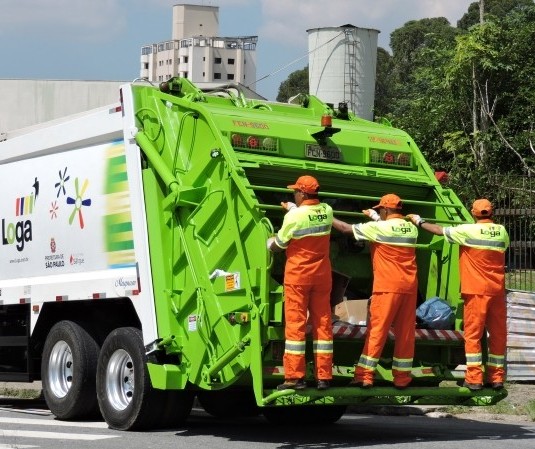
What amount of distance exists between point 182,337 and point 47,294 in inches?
91.5

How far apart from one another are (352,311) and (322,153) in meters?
1.42

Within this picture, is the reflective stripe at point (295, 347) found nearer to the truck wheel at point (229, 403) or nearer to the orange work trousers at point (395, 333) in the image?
the orange work trousers at point (395, 333)

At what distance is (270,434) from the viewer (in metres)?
10.3

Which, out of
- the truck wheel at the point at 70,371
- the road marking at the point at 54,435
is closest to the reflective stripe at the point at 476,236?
the road marking at the point at 54,435

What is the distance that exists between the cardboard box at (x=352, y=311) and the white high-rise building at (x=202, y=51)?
139m

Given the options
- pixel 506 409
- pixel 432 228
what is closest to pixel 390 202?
pixel 432 228

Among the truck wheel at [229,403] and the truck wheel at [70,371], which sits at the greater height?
the truck wheel at [70,371]

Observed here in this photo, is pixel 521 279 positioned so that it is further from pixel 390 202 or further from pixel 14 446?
pixel 14 446

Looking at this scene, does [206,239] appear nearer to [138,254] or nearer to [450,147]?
[138,254]

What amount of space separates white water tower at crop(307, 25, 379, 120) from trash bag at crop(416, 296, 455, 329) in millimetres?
18314

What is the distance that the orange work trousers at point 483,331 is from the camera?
9.73 m

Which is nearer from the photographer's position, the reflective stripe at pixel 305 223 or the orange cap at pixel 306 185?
the reflective stripe at pixel 305 223

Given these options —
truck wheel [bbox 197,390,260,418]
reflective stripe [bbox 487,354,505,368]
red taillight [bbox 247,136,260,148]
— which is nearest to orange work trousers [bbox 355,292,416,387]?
reflective stripe [bbox 487,354,505,368]

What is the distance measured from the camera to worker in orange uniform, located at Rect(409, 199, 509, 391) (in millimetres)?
9734
